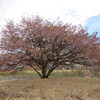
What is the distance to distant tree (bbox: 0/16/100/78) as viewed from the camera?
6.85m

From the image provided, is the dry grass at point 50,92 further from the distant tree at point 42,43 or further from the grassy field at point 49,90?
the distant tree at point 42,43

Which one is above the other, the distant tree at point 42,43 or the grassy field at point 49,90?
the distant tree at point 42,43

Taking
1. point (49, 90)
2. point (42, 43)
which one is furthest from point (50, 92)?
point (42, 43)

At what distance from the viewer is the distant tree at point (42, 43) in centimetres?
685

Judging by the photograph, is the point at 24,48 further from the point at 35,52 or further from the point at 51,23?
the point at 51,23

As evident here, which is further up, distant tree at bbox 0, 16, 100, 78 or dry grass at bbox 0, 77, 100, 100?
distant tree at bbox 0, 16, 100, 78

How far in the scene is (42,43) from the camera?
7.77 m

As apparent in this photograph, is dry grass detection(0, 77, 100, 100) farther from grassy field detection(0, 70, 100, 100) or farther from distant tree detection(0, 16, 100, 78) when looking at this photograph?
distant tree detection(0, 16, 100, 78)

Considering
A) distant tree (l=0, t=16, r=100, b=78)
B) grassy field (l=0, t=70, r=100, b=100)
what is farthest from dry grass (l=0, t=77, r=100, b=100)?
distant tree (l=0, t=16, r=100, b=78)

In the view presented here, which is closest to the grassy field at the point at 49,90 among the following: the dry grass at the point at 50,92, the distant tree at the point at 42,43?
the dry grass at the point at 50,92

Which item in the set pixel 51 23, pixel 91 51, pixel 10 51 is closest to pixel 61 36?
pixel 51 23

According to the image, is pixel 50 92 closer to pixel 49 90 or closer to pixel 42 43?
pixel 49 90

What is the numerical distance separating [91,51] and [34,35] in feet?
11.7

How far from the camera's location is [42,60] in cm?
819
